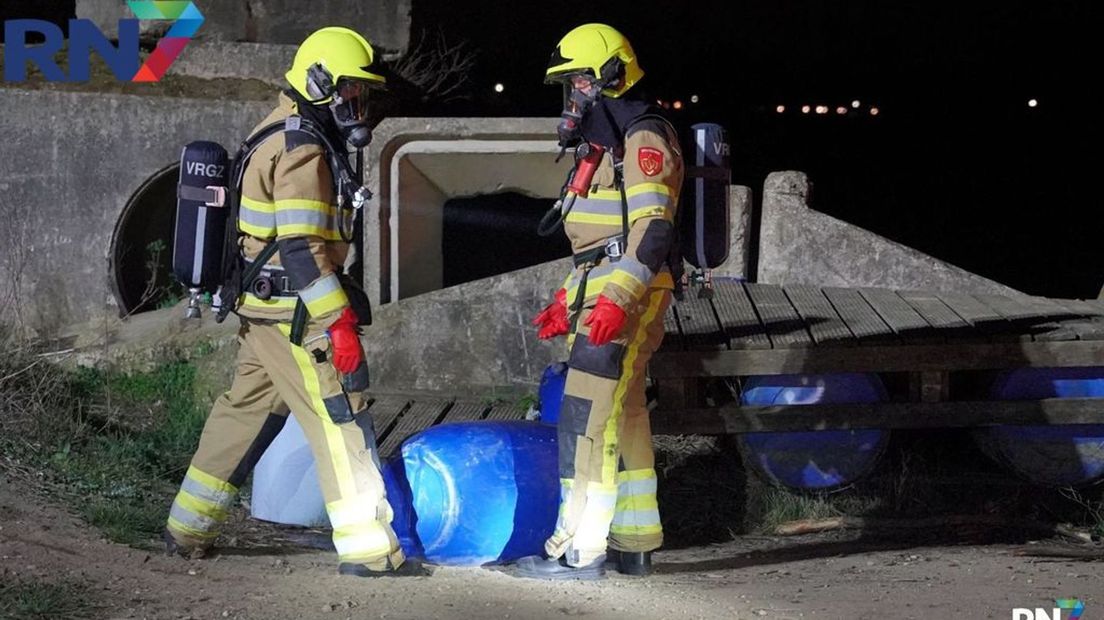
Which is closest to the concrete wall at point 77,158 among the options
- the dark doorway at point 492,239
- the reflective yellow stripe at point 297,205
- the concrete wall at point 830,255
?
the dark doorway at point 492,239

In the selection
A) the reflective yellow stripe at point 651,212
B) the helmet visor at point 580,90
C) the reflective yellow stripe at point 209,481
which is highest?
the helmet visor at point 580,90

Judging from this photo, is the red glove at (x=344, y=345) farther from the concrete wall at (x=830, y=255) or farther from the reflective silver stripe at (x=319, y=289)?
the concrete wall at (x=830, y=255)

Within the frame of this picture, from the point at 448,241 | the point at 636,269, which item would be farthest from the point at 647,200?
the point at 448,241

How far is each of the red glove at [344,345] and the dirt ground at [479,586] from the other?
2.74ft

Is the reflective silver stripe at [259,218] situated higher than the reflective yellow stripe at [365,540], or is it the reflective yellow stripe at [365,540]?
the reflective silver stripe at [259,218]

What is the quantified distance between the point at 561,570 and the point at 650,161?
1599 mm

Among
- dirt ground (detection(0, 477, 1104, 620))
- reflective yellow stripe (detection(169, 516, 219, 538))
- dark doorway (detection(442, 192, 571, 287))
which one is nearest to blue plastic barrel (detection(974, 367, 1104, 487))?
dirt ground (detection(0, 477, 1104, 620))

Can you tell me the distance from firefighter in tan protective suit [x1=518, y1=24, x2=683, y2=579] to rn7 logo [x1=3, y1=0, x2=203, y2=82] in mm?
6289

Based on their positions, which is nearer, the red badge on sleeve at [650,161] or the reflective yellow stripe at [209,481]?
the red badge on sleeve at [650,161]

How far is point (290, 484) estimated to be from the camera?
579cm

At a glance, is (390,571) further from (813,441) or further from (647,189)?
(813,441)

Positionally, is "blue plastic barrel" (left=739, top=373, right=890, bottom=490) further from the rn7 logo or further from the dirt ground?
the rn7 logo

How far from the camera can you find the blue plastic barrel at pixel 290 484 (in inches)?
227

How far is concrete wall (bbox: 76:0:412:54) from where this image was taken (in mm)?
10656
